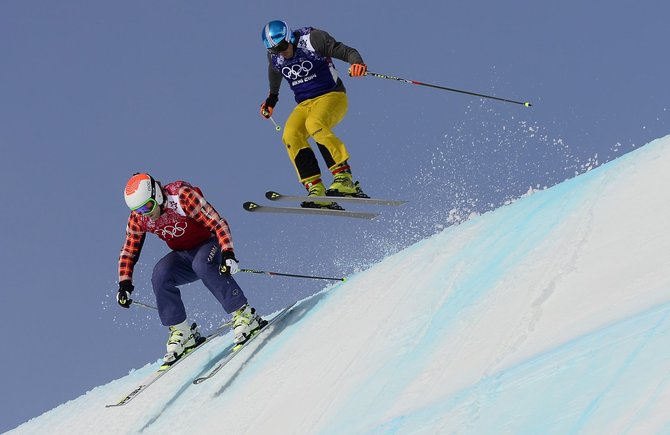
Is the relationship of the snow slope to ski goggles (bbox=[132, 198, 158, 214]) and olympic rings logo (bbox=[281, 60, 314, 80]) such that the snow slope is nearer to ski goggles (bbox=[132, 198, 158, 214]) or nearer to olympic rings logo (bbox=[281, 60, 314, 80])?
ski goggles (bbox=[132, 198, 158, 214])

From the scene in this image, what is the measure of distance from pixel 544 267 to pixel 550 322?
1.01 m

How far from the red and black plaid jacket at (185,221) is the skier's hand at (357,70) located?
79.7 inches

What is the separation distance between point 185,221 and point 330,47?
8.22 feet

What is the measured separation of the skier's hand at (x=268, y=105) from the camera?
1088cm

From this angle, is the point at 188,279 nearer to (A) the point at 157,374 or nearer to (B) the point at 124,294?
(B) the point at 124,294

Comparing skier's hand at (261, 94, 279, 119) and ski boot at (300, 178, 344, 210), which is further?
skier's hand at (261, 94, 279, 119)

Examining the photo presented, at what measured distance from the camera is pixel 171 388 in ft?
29.4

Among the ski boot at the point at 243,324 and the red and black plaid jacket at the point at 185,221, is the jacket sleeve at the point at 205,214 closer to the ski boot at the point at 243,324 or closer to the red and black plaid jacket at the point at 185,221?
the red and black plaid jacket at the point at 185,221

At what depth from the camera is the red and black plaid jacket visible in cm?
832

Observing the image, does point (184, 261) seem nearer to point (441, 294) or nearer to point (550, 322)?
point (441, 294)

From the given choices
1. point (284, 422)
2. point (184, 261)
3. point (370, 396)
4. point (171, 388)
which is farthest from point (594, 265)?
point (171, 388)

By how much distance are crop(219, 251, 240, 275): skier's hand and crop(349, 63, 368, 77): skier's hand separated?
2345mm

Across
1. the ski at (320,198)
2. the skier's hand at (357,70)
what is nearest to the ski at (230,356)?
the ski at (320,198)

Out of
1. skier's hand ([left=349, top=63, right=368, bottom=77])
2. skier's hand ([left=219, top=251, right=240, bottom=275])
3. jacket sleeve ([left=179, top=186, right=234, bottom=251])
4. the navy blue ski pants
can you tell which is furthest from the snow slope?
skier's hand ([left=349, top=63, right=368, bottom=77])
